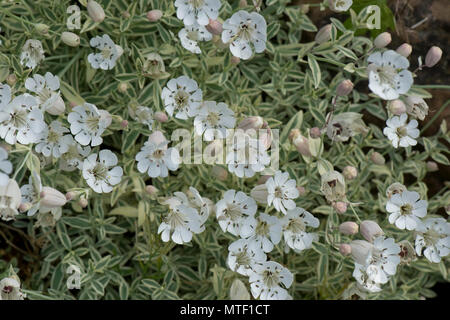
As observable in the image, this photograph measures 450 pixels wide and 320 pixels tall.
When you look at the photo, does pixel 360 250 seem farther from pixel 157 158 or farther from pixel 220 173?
pixel 157 158

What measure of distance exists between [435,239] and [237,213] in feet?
2.67

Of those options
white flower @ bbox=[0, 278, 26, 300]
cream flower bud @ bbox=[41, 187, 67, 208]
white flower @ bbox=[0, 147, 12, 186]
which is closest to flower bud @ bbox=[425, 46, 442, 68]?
cream flower bud @ bbox=[41, 187, 67, 208]

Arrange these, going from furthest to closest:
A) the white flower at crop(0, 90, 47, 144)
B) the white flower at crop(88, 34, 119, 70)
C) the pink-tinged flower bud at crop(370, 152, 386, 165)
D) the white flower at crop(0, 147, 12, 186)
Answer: the pink-tinged flower bud at crop(370, 152, 386, 165) → the white flower at crop(88, 34, 119, 70) → the white flower at crop(0, 90, 47, 144) → the white flower at crop(0, 147, 12, 186)

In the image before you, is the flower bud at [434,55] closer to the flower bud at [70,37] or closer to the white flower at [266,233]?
the white flower at [266,233]

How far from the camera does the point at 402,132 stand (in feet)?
7.55

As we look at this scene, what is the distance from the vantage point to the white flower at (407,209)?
2168mm

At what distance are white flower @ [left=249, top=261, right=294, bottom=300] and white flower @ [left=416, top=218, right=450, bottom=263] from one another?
0.56 m

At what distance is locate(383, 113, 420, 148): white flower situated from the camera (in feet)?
7.48

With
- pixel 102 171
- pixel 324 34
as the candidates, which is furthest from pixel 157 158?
pixel 324 34

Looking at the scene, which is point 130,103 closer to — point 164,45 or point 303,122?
point 164,45

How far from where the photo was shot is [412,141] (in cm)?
230

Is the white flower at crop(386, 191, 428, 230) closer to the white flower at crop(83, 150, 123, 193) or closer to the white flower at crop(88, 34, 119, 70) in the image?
the white flower at crop(83, 150, 123, 193)

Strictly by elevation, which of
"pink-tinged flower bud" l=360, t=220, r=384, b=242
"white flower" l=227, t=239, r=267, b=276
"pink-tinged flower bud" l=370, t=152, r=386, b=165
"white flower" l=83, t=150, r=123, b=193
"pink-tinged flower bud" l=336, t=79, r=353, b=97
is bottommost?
"white flower" l=227, t=239, r=267, b=276

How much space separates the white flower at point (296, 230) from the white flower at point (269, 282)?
0.38ft
